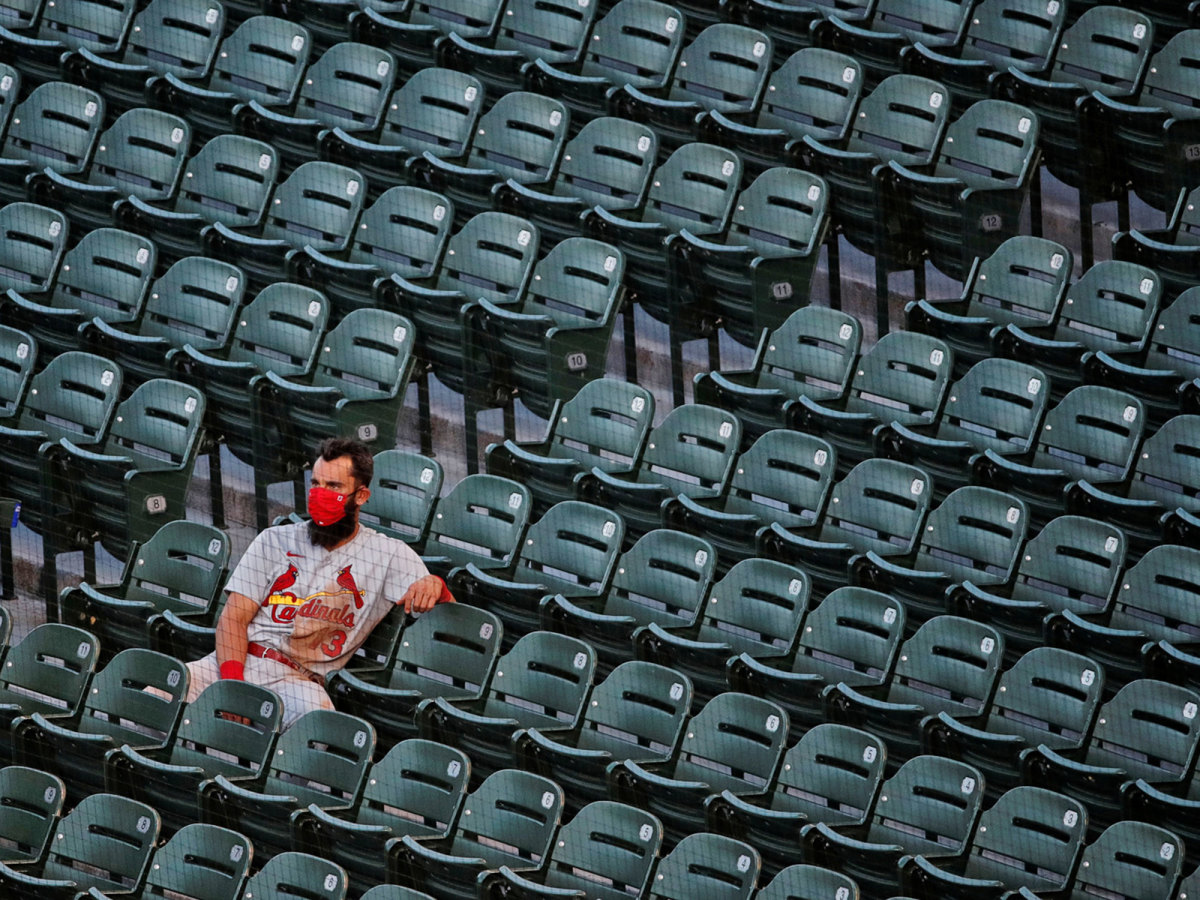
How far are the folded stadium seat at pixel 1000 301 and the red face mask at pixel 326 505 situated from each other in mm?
1807

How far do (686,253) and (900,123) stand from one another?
31.8 inches

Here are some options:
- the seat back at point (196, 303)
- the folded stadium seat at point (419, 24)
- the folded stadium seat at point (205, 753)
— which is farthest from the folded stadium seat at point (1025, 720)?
the folded stadium seat at point (419, 24)

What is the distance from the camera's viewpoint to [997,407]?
5957mm

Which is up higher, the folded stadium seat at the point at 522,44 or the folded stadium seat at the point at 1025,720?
the folded stadium seat at the point at 522,44

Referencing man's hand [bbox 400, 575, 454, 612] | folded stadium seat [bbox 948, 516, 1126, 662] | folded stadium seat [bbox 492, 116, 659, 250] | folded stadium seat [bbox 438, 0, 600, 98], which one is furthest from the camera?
folded stadium seat [bbox 438, 0, 600, 98]

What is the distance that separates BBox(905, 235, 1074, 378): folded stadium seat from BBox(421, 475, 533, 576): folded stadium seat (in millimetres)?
1293

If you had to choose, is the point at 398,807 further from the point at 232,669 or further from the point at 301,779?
the point at 232,669

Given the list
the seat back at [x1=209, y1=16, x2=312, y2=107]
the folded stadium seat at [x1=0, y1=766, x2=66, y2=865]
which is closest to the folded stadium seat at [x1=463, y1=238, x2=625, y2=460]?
the seat back at [x1=209, y1=16, x2=312, y2=107]

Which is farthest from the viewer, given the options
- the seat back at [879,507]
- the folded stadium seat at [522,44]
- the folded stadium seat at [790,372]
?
the folded stadium seat at [522,44]

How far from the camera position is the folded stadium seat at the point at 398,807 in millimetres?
5012

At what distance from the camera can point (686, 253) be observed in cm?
630

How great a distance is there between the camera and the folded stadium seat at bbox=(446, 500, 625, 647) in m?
5.60

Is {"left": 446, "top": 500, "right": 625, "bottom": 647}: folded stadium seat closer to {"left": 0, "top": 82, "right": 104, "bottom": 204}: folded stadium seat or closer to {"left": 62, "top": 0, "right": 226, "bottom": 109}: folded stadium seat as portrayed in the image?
{"left": 0, "top": 82, "right": 104, "bottom": 204}: folded stadium seat

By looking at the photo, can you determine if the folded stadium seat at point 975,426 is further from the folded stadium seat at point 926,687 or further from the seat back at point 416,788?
the seat back at point 416,788
